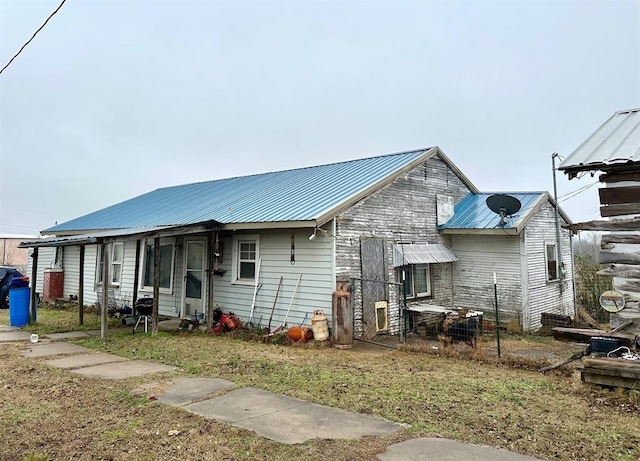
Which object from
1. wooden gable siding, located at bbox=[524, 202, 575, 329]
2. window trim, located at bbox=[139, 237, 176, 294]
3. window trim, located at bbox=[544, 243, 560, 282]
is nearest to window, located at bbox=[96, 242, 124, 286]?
window trim, located at bbox=[139, 237, 176, 294]

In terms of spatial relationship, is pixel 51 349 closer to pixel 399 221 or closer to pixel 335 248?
pixel 335 248

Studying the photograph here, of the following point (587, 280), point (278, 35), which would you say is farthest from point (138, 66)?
point (587, 280)

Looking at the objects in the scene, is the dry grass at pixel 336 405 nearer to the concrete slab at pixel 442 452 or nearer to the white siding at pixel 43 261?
the concrete slab at pixel 442 452

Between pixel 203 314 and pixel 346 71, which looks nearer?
pixel 203 314

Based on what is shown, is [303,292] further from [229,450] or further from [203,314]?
[229,450]

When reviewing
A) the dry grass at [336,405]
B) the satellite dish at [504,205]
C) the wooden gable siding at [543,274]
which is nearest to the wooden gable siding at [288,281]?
the dry grass at [336,405]

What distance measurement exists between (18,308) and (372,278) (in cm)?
1023

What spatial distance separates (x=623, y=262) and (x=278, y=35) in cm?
1439

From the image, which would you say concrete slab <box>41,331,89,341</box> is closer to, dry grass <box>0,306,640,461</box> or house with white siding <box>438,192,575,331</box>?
Result: dry grass <box>0,306,640,461</box>

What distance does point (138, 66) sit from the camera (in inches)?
687

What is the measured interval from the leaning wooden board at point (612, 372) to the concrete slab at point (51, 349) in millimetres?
9021

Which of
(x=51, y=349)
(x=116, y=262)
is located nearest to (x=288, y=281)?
(x=51, y=349)

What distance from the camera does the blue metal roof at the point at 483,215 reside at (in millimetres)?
12720

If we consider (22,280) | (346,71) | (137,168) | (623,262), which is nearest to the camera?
(623,262)
